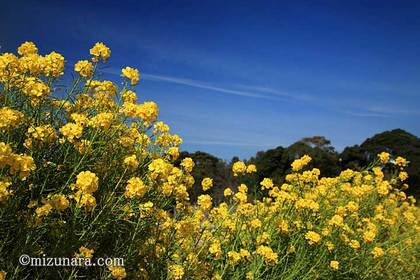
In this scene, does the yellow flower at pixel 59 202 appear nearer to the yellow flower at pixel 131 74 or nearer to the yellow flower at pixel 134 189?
the yellow flower at pixel 134 189

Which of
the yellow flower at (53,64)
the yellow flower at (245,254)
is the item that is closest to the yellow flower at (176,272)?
the yellow flower at (245,254)

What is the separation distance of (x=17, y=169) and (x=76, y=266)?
0.76m

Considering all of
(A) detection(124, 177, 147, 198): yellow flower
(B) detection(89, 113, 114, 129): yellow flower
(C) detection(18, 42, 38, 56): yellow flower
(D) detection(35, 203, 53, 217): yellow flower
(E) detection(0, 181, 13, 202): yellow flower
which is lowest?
(D) detection(35, 203, 53, 217): yellow flower

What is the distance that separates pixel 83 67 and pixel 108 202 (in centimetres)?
115

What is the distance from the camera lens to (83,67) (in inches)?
138

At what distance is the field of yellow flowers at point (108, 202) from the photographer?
2645 mm

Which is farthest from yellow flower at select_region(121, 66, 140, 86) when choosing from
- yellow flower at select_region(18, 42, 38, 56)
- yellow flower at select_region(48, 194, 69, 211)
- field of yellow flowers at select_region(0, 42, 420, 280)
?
yellow flower at select_region(48, 194, 69, 211)

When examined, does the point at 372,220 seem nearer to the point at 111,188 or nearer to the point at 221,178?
the point at 111,188

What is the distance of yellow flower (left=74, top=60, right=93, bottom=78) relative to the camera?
11.4 feet

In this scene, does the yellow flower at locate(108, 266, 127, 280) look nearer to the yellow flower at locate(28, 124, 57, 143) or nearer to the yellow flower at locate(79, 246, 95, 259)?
the yellow flower at locate(79, 246, 95, 259)

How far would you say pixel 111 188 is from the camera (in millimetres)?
3252

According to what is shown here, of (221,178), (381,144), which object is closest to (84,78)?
(221,178)

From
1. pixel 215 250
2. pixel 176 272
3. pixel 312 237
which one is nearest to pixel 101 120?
pixel 176 272

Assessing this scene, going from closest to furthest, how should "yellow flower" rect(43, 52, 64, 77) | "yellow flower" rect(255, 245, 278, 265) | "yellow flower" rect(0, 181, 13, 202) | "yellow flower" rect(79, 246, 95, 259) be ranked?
"yellow flower" rect(0, 181, 13, 202) → "yellow flower" rect(79, 246, 95, 259) → "yellow flower" rect(43, 52, 64, 77) → "yellow flower" rect(255, 245, 278, 265)
